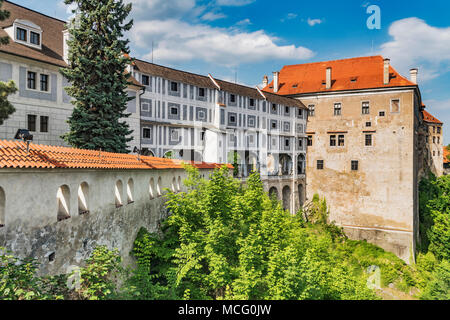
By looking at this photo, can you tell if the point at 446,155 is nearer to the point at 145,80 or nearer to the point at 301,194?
the point at 301,194

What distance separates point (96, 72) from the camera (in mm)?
17844

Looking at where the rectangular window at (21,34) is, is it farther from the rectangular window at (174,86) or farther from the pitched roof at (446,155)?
the pitched roof at (446,155)

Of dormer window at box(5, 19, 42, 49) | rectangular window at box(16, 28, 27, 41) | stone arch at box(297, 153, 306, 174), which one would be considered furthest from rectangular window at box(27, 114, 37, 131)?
stone arch at box(297, 153, 306, 174)

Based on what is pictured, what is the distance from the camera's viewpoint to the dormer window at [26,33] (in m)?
18.5

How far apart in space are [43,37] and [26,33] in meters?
1.70

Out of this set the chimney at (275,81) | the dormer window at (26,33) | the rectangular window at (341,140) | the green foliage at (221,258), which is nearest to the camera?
the green foliage at (221,258)

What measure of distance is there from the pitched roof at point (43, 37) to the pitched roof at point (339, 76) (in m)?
28.4

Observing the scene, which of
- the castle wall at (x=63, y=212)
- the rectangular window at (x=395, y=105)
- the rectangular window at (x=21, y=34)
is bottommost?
the castle wall at (x=63, y=212)

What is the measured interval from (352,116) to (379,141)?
4190 mm

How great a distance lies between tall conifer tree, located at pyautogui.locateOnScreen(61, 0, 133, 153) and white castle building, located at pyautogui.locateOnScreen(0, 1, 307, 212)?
2.57m

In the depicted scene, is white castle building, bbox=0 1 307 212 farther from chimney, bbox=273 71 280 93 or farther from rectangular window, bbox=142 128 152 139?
chimney, bbox=273 71 280 93

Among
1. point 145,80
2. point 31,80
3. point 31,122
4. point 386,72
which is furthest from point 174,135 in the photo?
point 386,72

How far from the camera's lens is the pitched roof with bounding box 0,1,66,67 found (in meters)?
18.3

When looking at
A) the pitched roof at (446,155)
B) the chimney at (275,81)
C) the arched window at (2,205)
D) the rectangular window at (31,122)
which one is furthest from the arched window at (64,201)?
the pitched roof at (446,155)
